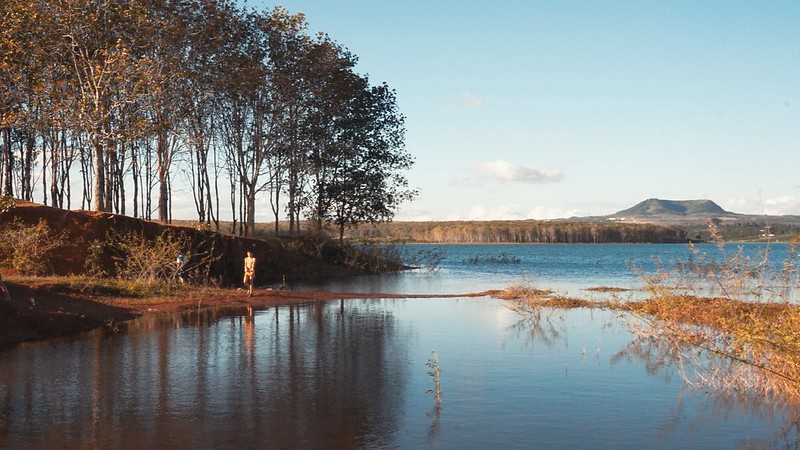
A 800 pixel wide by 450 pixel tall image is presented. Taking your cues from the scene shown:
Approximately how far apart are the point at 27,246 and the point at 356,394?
70.9 ft

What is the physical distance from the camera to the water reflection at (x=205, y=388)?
11352 mm

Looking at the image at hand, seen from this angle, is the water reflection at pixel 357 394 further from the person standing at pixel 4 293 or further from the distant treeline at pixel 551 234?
the distant treeline at pixel 551 234

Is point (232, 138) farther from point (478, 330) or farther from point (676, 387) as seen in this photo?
point (676, 387)

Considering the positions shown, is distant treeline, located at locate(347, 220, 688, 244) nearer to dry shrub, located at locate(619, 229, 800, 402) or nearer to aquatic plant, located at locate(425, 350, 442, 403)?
dry shrub, located at locate(619, 229, 800, 402)

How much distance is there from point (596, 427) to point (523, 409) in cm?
143

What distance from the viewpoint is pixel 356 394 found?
14.2m

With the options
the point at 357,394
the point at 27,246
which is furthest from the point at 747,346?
the point at 27,246

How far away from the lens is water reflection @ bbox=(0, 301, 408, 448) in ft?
37.2

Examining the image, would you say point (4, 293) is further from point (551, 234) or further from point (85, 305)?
point (551, 234)

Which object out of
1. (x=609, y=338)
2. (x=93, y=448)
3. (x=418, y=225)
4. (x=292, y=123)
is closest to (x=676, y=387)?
(x=609, y=338)

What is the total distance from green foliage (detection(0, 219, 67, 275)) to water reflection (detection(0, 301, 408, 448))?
966cm

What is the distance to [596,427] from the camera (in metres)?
12.2

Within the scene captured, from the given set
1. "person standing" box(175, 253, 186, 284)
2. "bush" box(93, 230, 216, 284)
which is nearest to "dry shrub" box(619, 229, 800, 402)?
"person standing" box(175, 253, 186, 284)

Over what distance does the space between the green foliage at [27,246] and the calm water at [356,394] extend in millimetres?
9487
